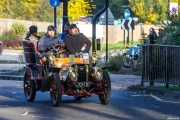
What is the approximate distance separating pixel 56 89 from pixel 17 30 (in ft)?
143

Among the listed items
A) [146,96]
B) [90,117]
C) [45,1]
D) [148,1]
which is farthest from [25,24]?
[90,117]

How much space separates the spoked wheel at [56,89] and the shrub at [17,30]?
42647 millimetres

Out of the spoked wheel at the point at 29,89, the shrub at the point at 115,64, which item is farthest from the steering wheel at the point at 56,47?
the shrub at the point at 115,64

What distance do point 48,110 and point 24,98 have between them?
2799mm

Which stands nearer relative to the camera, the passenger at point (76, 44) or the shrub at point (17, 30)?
the passenger at point (76, 44)

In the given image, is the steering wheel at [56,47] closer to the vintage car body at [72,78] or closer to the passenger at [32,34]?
the vintage car body at [72,78]

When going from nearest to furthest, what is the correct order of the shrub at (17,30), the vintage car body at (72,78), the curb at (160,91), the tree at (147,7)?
the vintage car body at (72,78)
the curb at (160,91)
the shrub at (17,30)
the tree at (147,7)

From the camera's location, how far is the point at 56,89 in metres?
13.8

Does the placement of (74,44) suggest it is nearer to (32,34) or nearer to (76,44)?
(76,44)

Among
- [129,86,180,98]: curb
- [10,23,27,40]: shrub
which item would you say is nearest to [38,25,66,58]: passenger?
[129,86,180,98]: curb

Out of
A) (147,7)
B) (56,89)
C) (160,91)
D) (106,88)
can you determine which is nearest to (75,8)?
(147,7)

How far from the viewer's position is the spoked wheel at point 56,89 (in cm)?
1367

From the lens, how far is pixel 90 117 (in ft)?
41.0

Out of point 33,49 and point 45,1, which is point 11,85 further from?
point 45,1
